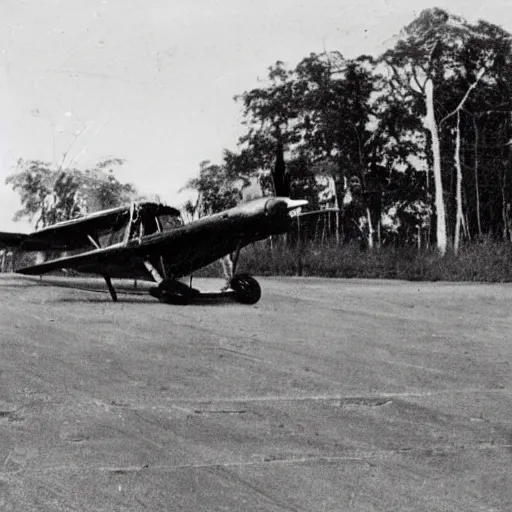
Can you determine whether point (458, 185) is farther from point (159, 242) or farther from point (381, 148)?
point (159, 242)

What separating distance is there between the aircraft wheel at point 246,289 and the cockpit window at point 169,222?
0.93 meters

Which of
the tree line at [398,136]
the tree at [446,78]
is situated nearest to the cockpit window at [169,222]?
the tree line at [398,136]

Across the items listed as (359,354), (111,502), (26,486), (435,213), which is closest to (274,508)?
(111,502)

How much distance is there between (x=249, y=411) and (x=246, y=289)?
403 centimetres

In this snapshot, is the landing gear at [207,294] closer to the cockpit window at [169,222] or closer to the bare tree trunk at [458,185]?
the cockpit window at [169,222]

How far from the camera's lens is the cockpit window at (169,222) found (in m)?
7.90

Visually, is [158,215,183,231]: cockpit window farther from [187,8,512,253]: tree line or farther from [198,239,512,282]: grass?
[198,239,512,282]: grass

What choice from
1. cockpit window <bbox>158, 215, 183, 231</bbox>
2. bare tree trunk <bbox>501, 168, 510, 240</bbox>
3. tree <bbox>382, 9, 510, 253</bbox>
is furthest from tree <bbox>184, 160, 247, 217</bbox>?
bare tree trunk <bbox>501, 168, 510, 240</bbox>

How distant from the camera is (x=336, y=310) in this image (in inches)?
311

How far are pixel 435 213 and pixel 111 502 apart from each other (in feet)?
49.9

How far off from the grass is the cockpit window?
0.71 m

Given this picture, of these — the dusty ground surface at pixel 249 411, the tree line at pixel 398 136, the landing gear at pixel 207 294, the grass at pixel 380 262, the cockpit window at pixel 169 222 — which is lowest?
the dusty ground surface at pixel 249 411

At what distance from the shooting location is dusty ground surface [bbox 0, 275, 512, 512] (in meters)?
2.80

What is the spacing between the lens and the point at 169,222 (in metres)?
8.03
